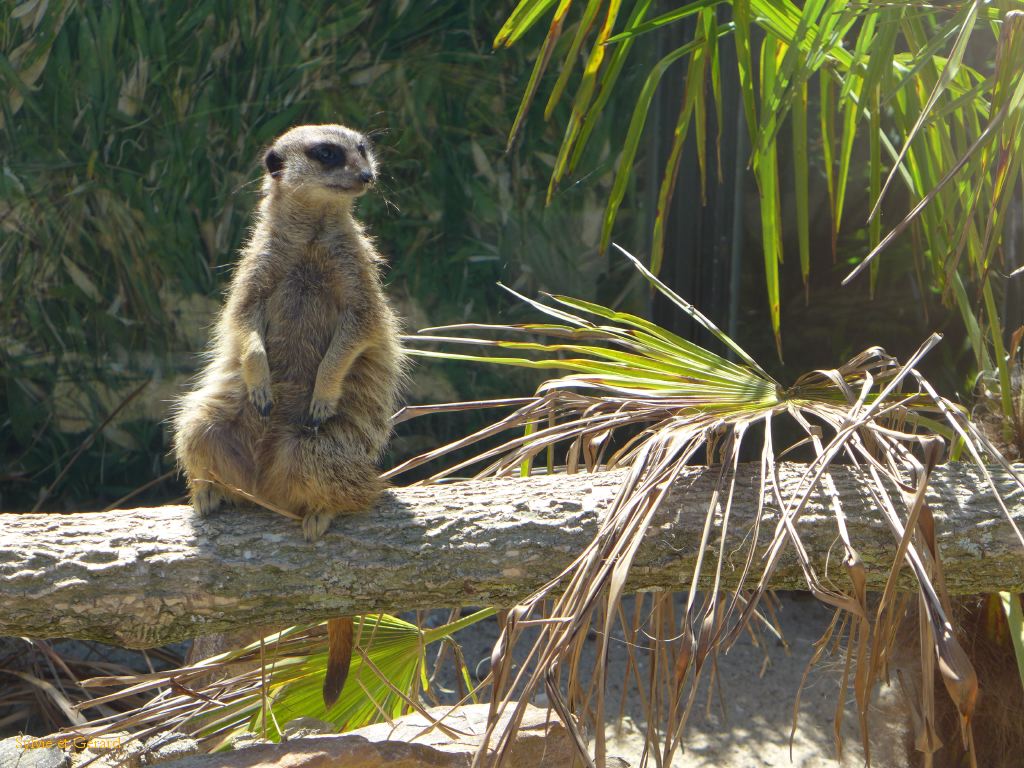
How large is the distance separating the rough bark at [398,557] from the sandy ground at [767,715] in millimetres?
1529

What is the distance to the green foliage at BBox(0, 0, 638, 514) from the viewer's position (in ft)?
15.1

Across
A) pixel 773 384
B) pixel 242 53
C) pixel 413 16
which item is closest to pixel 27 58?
pixel 242 53

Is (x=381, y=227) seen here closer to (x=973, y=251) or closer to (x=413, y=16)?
(x=413, y=16)

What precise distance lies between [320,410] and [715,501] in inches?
39.5

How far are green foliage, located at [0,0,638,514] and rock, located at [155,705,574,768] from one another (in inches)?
93.0

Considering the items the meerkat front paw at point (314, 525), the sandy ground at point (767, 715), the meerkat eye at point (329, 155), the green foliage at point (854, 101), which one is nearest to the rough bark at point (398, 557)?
the meerkat front paw at point (314, 525)

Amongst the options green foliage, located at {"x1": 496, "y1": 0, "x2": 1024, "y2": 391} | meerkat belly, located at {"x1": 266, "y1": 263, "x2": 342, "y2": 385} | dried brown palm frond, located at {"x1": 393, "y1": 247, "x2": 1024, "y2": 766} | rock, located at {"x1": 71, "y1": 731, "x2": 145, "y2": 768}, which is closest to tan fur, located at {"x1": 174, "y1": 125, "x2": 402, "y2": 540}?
meerkat belly, located at {"x1": 266, "y1": 263, "x2": 342, "y2": 385}

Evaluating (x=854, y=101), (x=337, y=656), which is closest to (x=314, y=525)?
(x=337, y=656)

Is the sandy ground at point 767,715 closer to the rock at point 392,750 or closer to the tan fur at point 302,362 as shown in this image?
the rock at point 392,750

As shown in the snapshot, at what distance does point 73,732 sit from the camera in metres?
2.52

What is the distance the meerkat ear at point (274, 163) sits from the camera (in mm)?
2816

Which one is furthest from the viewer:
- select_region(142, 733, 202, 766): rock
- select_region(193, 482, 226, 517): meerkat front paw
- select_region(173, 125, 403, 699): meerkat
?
select_region(142, 733, 202, 766): rock

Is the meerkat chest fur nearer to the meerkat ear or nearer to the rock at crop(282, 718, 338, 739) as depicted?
the meerkat ear

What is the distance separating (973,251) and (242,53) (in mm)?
3381
